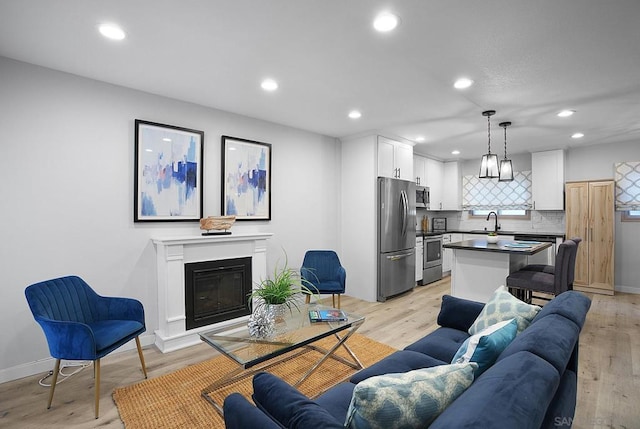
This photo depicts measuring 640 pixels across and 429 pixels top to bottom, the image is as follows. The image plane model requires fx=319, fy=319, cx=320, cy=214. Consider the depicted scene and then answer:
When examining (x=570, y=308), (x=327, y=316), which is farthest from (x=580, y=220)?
(x=327, y=316)

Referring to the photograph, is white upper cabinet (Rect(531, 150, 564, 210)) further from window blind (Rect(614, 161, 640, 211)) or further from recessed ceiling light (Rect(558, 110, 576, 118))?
recessed ceiling light (Rect(558, 110, 576, 118))

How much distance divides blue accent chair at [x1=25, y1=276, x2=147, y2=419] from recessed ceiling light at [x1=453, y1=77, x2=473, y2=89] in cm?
342

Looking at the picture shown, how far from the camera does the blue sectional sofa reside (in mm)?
817

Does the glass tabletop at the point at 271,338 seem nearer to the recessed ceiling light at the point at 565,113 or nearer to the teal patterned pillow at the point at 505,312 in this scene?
the teal patterned pillow at the point at 505,312

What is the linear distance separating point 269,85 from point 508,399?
297 centimetres

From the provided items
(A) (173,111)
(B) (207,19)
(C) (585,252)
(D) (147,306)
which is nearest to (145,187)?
(A) (173,111)

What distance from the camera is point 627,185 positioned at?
17.2ft

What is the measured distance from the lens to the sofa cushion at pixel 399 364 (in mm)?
1739

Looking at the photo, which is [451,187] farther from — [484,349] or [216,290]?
[484,349]

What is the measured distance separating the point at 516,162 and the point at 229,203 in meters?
5.80

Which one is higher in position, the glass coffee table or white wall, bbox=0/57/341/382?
white wall, bbox=0/57/341/382

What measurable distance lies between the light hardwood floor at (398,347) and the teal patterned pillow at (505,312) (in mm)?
889

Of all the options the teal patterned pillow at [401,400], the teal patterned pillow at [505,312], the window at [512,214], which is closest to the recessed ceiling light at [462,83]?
the teal patterned pillow at [505,312]

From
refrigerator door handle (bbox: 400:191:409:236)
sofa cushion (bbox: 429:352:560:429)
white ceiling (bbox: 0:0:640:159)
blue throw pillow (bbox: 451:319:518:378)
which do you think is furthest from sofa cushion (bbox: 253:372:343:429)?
refrigerator door handle (bbox: 400:191:409:236)
